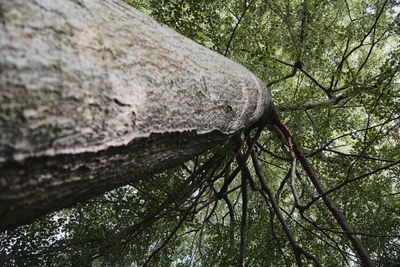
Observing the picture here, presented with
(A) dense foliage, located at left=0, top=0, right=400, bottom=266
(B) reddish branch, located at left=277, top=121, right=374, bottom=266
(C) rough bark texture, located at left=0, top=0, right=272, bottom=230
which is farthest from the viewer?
(A) dense foliage, located at left=0, top=0, right=400, bottom=266

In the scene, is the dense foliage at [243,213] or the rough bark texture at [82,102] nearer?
the rough bark texture at [82,102]

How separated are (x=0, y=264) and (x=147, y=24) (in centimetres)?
316

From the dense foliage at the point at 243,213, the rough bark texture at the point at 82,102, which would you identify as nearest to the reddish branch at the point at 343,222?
the dense foliage at the point at 243,213

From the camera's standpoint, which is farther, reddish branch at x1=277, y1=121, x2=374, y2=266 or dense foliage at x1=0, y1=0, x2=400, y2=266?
dense foliage at x1=0, y1=0, x2=400, y2=266

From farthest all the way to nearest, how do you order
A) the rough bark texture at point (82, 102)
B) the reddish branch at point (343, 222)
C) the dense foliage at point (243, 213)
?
the dense foliage at point (243, 213) < the reddish branch at point (343, 222) < the rough bark texture at point (82, 102)

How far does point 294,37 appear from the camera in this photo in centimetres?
386

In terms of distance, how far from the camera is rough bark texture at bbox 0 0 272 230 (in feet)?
1.36

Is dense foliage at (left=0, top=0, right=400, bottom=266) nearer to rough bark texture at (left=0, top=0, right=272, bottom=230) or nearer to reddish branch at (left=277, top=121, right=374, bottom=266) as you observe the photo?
reddish branch at (left=277, top=121, right=374, bottom=266)

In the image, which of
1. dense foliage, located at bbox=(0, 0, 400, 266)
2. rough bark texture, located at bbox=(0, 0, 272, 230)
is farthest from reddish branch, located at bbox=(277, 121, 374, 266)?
rough bark texture, located at bbox=(0, 0, 272, 230)

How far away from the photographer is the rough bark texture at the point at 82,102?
41cm

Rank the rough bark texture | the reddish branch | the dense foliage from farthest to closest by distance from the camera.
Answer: the dense foliage → the reddish branch → the rough bark texture

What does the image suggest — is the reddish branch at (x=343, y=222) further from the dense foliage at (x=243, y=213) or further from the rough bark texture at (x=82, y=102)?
the rough bark texture at (x=82, y=102)

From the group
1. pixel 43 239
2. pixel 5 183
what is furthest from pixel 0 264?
pixel 5 183

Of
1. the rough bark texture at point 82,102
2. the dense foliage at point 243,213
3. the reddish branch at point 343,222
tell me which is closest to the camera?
the rough bark texture at point 82,102
